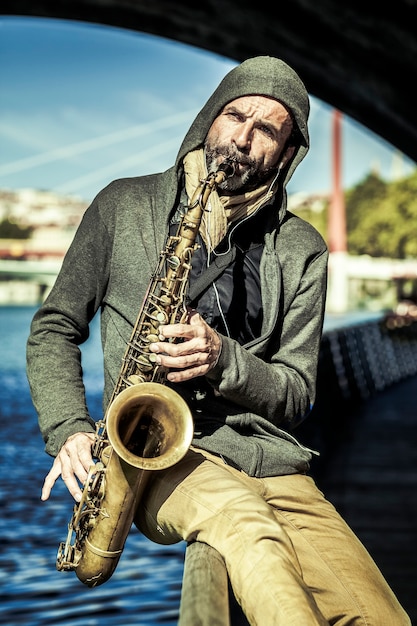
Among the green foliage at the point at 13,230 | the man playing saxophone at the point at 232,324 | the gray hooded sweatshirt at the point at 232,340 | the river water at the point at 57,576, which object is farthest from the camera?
the green foliage at the point at 13,230

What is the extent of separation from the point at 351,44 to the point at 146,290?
10.6m

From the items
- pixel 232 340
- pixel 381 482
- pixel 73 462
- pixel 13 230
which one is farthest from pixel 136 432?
pixel 13 230

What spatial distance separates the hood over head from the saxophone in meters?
0.25

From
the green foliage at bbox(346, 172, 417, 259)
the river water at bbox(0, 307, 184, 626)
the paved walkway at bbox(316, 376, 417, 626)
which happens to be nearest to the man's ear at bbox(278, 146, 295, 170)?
the paved walkway at bbox(316, 376, 417, 626)

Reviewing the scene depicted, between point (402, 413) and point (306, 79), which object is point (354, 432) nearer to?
point (402, 413)

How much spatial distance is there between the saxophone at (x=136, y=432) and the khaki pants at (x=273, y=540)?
10 centimetres

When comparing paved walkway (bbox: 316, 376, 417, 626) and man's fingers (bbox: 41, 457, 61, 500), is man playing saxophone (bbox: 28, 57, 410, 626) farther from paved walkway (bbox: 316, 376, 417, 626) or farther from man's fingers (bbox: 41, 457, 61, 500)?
paved walkway (bbox: 316, 376, 417, 626)

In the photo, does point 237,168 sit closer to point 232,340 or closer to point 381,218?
point 232,340

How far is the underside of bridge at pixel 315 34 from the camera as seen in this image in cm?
1252

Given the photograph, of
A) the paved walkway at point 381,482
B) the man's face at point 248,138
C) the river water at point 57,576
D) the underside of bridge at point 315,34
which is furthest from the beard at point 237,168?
the underside of bridge at point 315,34

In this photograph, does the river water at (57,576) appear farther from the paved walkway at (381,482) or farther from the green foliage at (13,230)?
the green foliage at (13,230)

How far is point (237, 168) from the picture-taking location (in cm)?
348

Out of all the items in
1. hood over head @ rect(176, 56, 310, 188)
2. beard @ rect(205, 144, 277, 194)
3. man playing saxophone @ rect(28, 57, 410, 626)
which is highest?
hood over head @ rect(176, 56, 310, 188)

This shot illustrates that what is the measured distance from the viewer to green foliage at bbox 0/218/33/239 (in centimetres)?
9950
